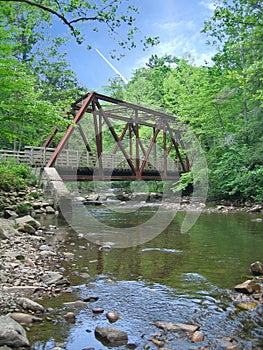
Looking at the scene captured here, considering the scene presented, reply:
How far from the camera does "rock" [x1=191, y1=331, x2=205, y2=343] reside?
9.82ft

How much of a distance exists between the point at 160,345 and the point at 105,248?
4201 millimetres

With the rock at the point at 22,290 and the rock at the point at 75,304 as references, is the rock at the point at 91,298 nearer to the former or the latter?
the rock at the point at 75,304

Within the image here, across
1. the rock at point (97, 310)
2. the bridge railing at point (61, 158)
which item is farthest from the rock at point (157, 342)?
the bridge railing at point (61, 158)

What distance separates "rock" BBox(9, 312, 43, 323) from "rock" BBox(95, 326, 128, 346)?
2.30 ft

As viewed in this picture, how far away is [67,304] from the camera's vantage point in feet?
12.5

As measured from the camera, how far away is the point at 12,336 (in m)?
2.75

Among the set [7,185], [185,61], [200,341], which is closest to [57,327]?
[200,341]

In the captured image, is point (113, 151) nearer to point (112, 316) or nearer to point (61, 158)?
point (61, 158)

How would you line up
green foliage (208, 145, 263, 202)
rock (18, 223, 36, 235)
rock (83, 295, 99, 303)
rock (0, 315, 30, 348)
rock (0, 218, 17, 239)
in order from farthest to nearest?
green foliage (208, 145, 263, 202) < rock (18, 223, 36, 235) < rock (0, 218, 17, 239) < rock (83, 295, 99, 303) < rock (0, 315, 30, 348)

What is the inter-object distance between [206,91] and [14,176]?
12.5 metres

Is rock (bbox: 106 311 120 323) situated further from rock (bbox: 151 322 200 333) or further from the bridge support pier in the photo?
the bridge support pier

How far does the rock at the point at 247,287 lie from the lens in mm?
4242

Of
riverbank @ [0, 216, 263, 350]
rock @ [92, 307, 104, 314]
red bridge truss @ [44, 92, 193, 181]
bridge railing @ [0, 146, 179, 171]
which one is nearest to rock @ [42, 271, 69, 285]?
riverbank @ [0, 216, 263, 350]

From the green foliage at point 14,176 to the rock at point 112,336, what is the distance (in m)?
10.2
